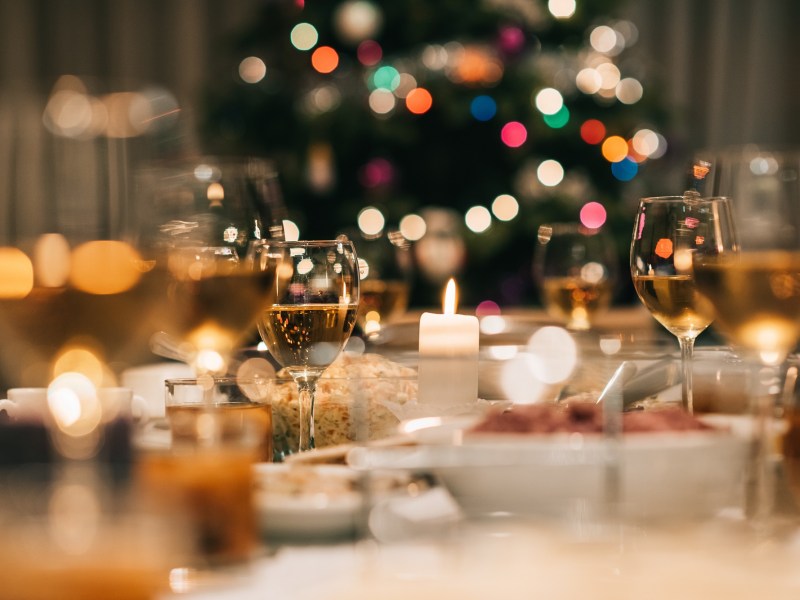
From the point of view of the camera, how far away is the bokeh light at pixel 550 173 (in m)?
4.13

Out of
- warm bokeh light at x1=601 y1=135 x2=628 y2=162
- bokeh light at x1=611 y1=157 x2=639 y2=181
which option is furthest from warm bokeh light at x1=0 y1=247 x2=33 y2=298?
bokeh light at x1=611 y1=157 x2=639 y2=181

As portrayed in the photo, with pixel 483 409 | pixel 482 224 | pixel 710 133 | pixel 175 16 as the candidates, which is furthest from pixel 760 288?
pixel 175 16

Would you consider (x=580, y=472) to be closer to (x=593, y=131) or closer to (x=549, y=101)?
(x=549, y=101)

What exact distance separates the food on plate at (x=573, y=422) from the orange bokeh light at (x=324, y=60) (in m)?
3.70

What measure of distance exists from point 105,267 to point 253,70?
392 centimetres

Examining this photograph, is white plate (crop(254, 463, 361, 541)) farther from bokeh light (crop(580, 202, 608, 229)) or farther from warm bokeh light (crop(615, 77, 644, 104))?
warm bokeh light (crop(615, 77, 644, 104))

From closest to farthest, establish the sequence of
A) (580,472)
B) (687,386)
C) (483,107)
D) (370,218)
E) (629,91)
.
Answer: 1. (580,472)
2. (687,386)
3. (370,218)
4. (483,107)
5. (629,91)

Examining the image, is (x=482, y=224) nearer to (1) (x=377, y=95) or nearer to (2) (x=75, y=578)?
(1) (x=377, y=95)

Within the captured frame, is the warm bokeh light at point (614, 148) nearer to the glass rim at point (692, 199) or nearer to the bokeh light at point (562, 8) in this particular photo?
the bokeh light at point (562, 8)

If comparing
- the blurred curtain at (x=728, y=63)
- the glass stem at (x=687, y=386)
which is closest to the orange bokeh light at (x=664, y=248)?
the glass stem at (x=687, y=386)

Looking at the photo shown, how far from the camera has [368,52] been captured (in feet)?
13.6

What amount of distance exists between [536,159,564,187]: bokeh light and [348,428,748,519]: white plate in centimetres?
363

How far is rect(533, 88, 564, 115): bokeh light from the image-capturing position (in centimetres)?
406

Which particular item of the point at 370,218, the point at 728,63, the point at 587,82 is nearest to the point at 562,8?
the point at 587,82
